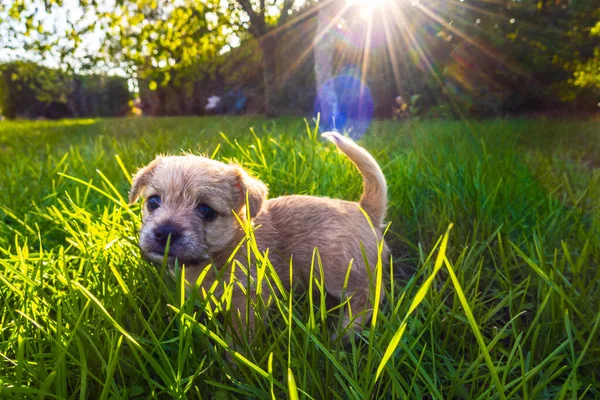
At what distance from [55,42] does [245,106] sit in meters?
14.2

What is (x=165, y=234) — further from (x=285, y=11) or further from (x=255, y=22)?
(x=285, y=11)

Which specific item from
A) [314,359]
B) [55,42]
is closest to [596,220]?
[314,359]

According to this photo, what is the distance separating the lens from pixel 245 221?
7.41ft

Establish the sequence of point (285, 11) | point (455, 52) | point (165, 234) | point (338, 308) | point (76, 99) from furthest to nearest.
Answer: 1. point (76, 99)
2. point (285, 11)
3. point (455, 52)
4. point (338, 308)
5. point (165, 234)

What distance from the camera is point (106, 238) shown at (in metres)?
2.18

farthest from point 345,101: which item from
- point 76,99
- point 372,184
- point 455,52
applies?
point 76,99

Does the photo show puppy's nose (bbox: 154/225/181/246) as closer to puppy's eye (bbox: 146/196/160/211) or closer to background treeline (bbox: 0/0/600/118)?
puppy's eye (bbox: 146/196/160/211)

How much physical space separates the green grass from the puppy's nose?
0.15 metres

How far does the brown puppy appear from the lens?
206 cm

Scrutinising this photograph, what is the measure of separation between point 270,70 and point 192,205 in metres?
14.9

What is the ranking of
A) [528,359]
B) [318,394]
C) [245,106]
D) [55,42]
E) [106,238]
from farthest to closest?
1. [245,106]
2. [55,42]
3. [106,238]
4. [528,359]
5. [318,394]

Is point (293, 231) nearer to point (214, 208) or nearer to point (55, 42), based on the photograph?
point (214, 208)

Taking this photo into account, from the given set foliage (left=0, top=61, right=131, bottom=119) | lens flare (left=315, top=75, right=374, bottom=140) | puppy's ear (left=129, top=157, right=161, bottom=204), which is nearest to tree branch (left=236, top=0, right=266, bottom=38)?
lens flare (left=315, top=75, right=374, bottom=140)

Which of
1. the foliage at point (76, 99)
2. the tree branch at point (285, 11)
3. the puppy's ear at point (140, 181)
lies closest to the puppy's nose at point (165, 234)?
the puppy's ear at point (140, 181)
